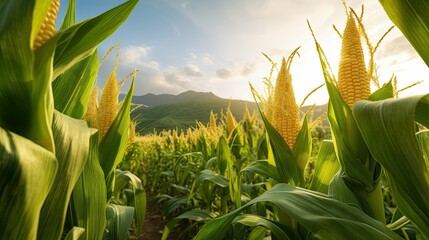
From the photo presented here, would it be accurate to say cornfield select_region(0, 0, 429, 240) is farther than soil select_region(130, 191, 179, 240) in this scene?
No

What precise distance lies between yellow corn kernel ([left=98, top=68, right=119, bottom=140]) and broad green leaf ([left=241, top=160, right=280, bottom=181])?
3.85 ft

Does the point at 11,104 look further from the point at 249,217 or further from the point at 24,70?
the point at 249,217

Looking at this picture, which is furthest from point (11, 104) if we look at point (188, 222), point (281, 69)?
point (188, 222)

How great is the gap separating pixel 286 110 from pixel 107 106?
4.87 feet

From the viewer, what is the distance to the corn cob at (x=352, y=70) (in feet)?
5.20

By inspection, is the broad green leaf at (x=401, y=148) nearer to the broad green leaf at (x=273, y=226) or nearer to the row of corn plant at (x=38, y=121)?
the broad green leaf at (x=273, y=226)

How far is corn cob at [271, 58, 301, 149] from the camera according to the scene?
2230 mm

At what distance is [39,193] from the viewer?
680 millimetres

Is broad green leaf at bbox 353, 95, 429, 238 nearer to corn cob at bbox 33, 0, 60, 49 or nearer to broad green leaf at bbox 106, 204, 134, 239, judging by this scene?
corn cob at bbox 33, 0, 60, 49

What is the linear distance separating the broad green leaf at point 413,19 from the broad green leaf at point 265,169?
4.68 feet

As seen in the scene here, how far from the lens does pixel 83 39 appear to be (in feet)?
3.01

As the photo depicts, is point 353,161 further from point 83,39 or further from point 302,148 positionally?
point 83,39

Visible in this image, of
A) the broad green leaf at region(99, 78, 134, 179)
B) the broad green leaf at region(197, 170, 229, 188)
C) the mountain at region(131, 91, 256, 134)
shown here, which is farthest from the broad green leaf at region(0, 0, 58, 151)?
the mountain at region(131, 91, 256, 134)

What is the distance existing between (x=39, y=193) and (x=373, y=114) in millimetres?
1048
